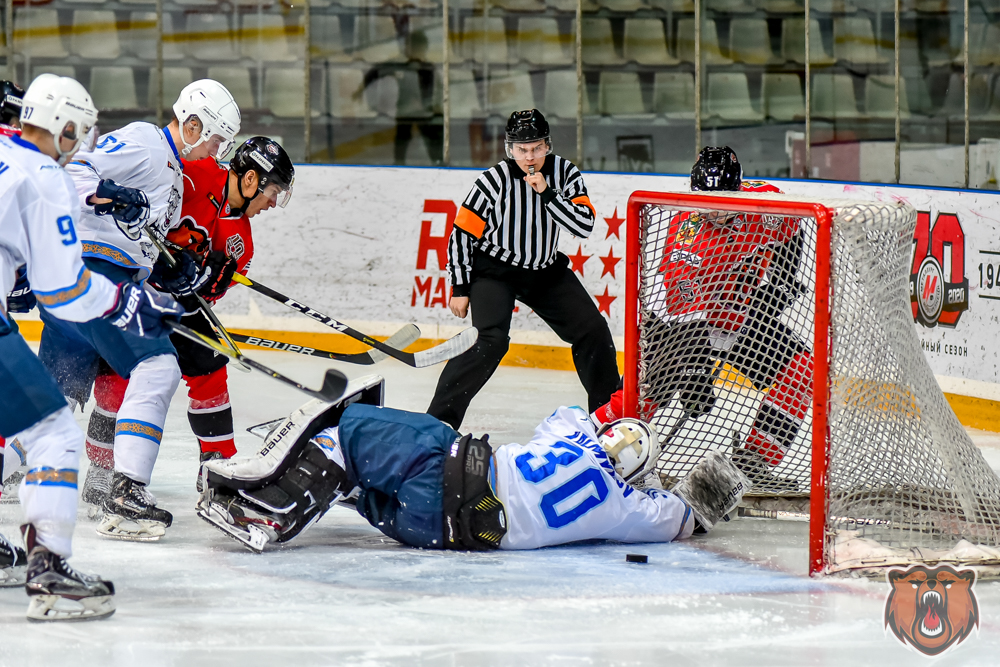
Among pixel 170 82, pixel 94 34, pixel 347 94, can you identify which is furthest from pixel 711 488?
pixel 94 34

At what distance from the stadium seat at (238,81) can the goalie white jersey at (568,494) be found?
4.69 metres

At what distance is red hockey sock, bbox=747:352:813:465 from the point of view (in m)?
3.48

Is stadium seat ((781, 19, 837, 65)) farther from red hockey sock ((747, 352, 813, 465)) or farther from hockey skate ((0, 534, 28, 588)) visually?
hockey skate ((0, 534, 28, 588))

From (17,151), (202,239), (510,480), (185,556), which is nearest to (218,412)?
(202,239)

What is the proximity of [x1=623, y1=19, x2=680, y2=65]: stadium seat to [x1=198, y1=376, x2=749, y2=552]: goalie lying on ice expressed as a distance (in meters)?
4.13

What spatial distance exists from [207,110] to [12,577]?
4.39 feet

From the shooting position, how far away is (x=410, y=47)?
7.04m

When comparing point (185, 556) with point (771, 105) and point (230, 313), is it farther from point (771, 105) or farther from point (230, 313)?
point (771, 105)

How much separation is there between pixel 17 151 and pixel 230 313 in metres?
4.04

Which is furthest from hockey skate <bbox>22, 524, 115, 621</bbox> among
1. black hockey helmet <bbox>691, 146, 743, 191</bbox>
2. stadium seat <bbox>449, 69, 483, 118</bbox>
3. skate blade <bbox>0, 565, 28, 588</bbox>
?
stadium seat <bbox>449, 69, 483, 118</bbox>

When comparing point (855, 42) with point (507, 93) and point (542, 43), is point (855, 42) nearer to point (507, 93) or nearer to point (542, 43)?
point (542, 43)

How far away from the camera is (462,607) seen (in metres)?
2.67

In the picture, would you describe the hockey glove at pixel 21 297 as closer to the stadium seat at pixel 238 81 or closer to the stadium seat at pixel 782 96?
the stadium seat at pixel 238 81

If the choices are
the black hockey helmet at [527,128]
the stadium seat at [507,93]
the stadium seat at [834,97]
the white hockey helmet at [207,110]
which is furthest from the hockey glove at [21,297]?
the stadium seat at [834,97]
